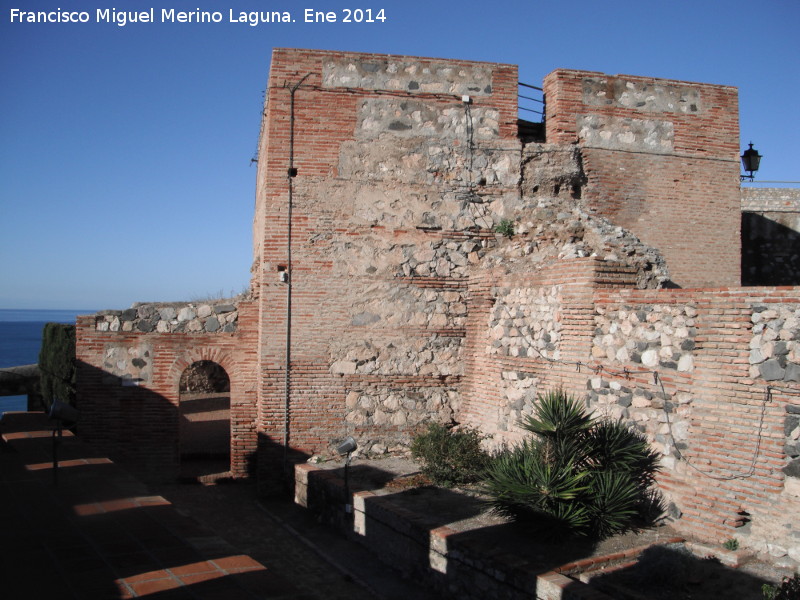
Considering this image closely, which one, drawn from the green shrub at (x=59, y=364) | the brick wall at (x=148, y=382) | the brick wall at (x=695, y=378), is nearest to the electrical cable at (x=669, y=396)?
the brick wall at (x=695, y=378)

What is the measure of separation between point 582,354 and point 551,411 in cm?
124

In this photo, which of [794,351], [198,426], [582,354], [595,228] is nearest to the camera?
[794,351]

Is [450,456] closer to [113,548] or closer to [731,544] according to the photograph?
[731,544]

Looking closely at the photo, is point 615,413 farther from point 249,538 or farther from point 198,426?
point 198,426

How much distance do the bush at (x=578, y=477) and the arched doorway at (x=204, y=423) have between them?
651 cm

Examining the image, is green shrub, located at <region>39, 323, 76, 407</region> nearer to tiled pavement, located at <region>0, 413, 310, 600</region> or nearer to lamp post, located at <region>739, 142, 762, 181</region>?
tiled pavement, located at <region>0, 413, 310, 600</region>

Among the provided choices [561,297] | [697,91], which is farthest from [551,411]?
[697,91]

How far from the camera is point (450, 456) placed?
10258mm

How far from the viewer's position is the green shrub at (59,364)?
48.9 ft

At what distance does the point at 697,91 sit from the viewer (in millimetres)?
12391

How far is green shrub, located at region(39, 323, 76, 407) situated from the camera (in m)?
14.9

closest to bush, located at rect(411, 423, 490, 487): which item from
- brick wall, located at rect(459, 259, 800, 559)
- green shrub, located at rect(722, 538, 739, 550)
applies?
brick wall, located at rect(459, 259, 800, 559)

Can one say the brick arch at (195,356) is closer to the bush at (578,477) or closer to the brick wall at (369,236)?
the brick wall at (369,236)

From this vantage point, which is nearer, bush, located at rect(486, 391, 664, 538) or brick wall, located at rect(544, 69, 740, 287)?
bush, located at rect(486, 391, 664, 538)
